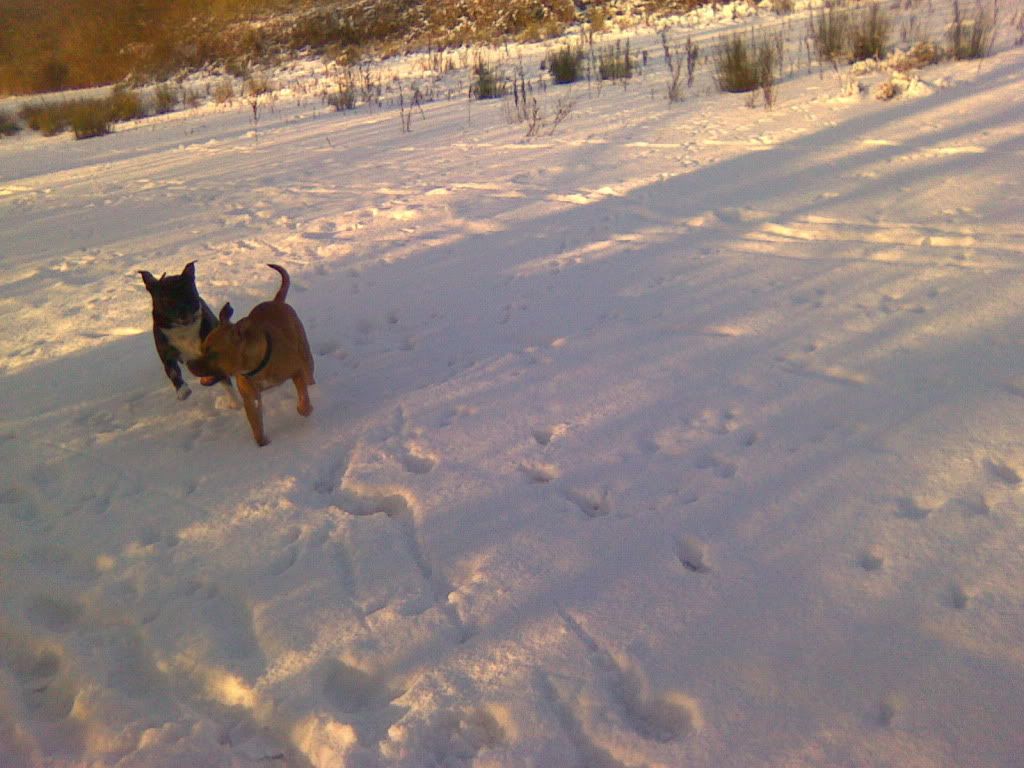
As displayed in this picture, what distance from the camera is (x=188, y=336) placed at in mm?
3619

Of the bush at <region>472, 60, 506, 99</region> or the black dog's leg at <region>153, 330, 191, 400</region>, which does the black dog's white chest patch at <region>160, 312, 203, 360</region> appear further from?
the bush at <region>472, 60, 506, 99</region>

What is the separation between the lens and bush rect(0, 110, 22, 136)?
61.0 ft

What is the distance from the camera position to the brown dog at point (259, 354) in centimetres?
313

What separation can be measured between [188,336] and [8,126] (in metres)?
20.3

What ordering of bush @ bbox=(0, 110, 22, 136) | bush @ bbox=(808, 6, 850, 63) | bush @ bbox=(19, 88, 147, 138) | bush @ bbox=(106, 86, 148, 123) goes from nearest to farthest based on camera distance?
bush @ bbox=(808, 6, 850, 63) < bush @ bbox=(19, 88, 147, 138) < bush @ bbox=(106, 86, 148, 123) < bush @ bbox=(0, 110, 22, 136)

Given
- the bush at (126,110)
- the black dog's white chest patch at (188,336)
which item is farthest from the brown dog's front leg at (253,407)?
the bush at (126,110)

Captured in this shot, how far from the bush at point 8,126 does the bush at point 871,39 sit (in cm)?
1920

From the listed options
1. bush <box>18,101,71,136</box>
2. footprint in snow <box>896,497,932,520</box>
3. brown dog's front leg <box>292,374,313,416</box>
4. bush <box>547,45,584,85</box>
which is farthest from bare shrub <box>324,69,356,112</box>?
footprint in snow <box>896,497,932,520</box>

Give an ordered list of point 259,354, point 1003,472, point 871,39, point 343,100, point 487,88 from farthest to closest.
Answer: point 343,100 < point 487,88 < point 871,39 < point 259,354 < point 1003,472

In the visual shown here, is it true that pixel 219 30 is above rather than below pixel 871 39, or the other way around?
above

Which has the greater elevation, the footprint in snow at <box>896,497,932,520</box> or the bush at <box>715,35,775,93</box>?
the bush at <box>715,35,775,93</box>

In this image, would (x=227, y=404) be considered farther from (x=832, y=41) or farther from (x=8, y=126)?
(x=8, y=126)

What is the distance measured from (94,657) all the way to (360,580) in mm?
866

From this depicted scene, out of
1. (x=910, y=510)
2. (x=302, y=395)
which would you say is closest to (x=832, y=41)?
(x=910, y=510)
